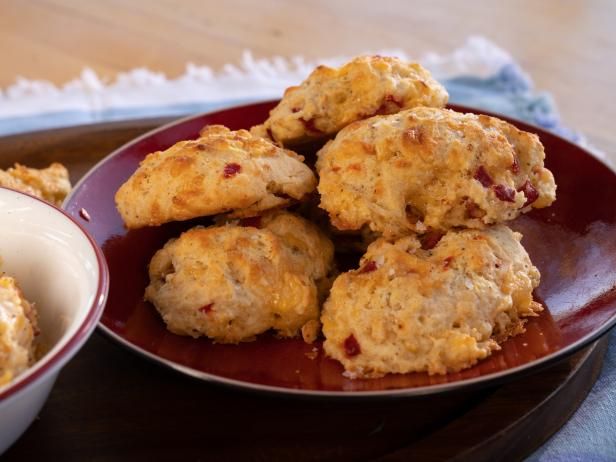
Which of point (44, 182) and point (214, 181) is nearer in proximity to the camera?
point (214, 181)

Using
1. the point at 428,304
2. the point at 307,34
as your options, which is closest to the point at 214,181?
the point at 428,304

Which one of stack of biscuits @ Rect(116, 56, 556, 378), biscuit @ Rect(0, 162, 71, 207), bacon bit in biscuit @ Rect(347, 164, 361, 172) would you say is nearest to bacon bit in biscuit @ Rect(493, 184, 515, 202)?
stack of biscuits @ Rect(116, 56, 556, 378)

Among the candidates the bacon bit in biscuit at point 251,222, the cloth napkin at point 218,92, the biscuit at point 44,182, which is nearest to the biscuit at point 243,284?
the bacon bit in biscuit at point 251,222

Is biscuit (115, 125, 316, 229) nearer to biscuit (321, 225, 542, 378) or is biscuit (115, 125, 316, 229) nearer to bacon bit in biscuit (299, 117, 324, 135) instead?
bacon bit in biscuit (299, 117, 324, 135)

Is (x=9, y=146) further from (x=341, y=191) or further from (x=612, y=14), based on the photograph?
(x=612, y=14)

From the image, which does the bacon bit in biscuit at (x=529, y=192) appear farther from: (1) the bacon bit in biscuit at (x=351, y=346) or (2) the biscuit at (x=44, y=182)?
(2) the biscuit at (x=44, y=182)

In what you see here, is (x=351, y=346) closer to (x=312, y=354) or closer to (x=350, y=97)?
(x=312, y=354)
